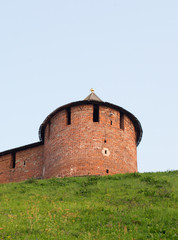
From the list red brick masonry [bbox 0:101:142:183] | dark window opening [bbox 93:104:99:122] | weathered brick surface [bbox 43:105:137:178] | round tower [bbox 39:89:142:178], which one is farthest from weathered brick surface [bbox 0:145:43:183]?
dark window opening [bbox 93:104:99:122]

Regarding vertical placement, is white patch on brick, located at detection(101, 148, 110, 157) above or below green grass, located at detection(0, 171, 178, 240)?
above

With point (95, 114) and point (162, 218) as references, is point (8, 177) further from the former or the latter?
point (162, 218)

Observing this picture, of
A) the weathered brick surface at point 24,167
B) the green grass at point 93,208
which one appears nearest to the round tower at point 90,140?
the weathered brick surface at point 24,167

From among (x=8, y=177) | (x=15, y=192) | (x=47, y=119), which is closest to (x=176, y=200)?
(x=15, y=192)

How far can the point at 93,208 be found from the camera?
514 inches

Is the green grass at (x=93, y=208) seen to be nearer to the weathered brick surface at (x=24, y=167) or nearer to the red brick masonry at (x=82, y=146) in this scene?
the red brick masonry at (x=82, y=146)

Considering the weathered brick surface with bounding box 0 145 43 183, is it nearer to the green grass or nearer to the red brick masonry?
the red brick masonry

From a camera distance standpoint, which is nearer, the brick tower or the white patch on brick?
the brick tower

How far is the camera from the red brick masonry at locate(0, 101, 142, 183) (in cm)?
2212

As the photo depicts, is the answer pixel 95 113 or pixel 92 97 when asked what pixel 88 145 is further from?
pixel 92 97

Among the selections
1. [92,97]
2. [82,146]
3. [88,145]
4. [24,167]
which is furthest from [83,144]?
[24,167]

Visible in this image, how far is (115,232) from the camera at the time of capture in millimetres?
10727

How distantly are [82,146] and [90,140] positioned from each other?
0.60m

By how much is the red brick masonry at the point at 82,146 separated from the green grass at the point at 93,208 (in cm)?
262
